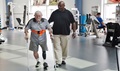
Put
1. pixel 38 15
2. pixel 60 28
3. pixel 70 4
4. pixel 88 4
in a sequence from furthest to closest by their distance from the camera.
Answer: pixel 70 4 → pixel 88 4 → pixel 60 28 → pixel 38 15

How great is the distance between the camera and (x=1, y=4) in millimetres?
17484

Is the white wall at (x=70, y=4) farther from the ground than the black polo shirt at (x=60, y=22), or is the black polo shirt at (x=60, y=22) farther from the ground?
the white wall at (x=70, y=4)

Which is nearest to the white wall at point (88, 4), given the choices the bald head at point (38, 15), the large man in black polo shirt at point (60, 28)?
the large man in black polo shirt at point (60, 28)

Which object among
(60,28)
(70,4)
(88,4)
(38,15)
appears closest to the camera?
(38,15)

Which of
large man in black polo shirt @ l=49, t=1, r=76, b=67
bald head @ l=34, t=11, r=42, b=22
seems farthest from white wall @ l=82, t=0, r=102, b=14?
bald head @ l=34, t=11, r=42, b=22

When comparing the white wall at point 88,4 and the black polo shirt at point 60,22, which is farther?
the white wall at point 88,4

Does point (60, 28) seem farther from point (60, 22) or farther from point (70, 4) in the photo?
point (70, 4)

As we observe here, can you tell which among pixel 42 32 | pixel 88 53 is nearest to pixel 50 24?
pixel 42 32

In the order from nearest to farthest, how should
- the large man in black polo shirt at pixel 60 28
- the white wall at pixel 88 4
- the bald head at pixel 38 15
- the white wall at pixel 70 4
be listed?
the bald head at pixel 38 15
the large man in black polo shirt at pixel 60 28
the white wall at pixel 88 4
the white wall at pixel 70 4

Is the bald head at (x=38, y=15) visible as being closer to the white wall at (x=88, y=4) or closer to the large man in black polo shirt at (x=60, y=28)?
the large man in black polo shirt at (x=60, y=28)

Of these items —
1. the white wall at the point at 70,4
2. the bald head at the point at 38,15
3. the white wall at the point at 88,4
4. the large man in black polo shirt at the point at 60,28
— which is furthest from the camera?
the white wall at the point at 70,4

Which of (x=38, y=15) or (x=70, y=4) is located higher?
(x=70, y=4)

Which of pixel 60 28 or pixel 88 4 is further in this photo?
pixel 88 4

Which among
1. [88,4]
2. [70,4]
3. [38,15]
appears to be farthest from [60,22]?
[70,4]
